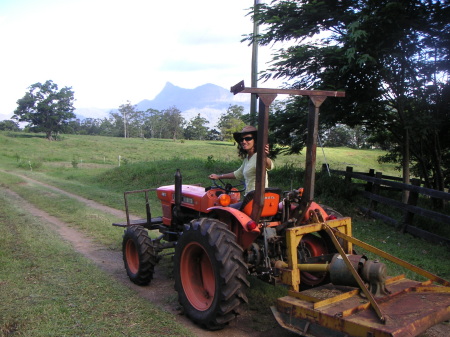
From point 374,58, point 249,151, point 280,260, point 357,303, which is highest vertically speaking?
point 374,58

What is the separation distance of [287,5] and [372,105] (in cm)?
318

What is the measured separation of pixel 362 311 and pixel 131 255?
3.54 metres

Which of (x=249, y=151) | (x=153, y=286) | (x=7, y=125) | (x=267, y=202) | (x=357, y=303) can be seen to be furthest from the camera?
(x=7, y=125)

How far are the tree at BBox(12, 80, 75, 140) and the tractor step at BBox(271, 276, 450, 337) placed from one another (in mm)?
58593

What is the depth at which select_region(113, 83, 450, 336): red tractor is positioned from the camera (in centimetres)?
335

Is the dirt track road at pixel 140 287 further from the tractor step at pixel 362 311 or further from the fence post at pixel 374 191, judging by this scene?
the fence post at pixel 374 191

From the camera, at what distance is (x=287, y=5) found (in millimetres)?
9711

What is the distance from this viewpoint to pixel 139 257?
5270mm

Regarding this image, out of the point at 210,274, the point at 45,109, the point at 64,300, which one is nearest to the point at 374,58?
the point at 210,274

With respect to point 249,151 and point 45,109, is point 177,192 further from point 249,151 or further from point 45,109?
point 45,109

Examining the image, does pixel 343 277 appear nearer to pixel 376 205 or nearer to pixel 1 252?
pixel 1 252

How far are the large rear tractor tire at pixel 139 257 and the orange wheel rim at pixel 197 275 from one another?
95 cm

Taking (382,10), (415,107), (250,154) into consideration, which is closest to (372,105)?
(415,107)

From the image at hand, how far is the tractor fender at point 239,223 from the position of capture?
13.5 feet
